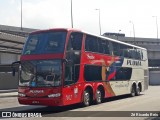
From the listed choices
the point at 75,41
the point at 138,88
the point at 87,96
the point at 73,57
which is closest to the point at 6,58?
the point at 138,88

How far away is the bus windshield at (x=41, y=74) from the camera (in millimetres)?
15906

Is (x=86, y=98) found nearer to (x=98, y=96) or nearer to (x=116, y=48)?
(x=98, y=96)

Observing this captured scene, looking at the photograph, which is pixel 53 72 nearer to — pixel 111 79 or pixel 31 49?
pixel 31 49

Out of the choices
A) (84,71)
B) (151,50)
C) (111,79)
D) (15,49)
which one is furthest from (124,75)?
(151,50)

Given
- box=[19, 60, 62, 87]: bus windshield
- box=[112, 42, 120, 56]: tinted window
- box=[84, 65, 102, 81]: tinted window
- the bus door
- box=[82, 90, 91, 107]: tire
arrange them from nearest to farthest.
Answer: box=[19, 60, 62, 87]: bus windshield, the bus door, box=[82, 90, 91, 107]: tire, box=[84, 65, 102, 81]: tinted window, box=[112, 42, 120, 56]: tinted window

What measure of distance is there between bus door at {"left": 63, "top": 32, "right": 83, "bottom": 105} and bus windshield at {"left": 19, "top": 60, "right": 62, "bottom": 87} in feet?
1.54

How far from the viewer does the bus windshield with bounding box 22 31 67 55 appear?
53.7 feet

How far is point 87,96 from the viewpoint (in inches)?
736

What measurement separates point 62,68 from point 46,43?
5.07 feet

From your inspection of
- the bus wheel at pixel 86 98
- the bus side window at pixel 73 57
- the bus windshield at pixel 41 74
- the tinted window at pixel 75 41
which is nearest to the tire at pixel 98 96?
the bus wheel at pixel 86 98

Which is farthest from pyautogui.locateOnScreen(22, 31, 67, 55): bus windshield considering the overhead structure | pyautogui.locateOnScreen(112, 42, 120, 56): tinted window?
the overhead structure

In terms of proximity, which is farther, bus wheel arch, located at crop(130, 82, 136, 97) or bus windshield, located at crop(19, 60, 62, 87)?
bus wheel arch, located at crop(130, 82, 136, 97)

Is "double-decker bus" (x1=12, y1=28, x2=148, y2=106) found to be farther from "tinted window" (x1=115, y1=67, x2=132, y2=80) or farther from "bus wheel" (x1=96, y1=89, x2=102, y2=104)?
"tinted window" (x1=115, y1=67, x2=132, y2=80)

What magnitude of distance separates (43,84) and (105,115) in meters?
3.28
